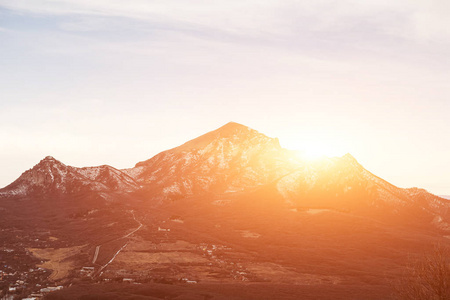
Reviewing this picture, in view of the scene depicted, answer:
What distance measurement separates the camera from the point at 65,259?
614 ft

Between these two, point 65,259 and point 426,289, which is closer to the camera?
point 426,289

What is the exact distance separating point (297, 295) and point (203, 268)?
163 ft

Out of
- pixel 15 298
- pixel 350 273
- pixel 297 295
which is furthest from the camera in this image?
pixel 350 273

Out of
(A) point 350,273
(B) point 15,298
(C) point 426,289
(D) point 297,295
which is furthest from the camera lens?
(A) point 350,273

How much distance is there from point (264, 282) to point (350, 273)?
1569 inches

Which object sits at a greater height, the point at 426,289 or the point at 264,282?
the point at 426,289

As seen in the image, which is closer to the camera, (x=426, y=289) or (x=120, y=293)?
(x=426, y=289)

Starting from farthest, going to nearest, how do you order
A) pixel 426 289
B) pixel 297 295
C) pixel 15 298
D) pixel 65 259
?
pixel 65 259, pixel 297 295, pixel 15 298, pixel 426 289

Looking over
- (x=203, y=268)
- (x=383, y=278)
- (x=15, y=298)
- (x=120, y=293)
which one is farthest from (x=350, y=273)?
(x=15, y=298)

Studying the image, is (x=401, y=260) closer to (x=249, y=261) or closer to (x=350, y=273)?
(x=350, y=273)

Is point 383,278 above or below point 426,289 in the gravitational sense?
below

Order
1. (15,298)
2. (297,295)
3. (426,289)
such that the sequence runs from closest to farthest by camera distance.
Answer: (426,289), (15,298), (297,295)

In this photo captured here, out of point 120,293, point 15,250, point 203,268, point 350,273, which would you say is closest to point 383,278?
point 350,273

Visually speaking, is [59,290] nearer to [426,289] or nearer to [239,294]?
[239,294]
